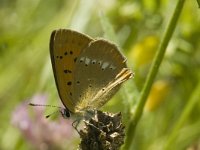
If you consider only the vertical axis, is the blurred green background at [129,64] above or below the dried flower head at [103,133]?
above

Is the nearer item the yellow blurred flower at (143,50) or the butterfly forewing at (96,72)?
the butterfly forewing at (96,72)

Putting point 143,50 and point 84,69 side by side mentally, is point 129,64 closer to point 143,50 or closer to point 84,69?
point 143,50

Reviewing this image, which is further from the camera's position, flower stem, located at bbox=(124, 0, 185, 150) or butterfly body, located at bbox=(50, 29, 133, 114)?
butterfly body, located at bbox=(50, 29, 133, 114)

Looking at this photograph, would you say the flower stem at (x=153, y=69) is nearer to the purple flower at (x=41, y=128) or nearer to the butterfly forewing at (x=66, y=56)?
the butterfly forewing at (x=66, y=56)

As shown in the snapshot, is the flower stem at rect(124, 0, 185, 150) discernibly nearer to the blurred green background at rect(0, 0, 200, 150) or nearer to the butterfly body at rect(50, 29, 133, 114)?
the butterfly body at rect(50, 29, 133, 114)


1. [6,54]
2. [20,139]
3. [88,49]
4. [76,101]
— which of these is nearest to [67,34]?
[88,49]

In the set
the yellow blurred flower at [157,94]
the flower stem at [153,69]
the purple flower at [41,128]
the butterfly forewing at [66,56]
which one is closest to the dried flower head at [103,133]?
the flower stem at [153,69]

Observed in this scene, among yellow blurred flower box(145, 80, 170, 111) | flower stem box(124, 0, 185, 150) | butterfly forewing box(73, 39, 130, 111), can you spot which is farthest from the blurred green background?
flower stem box(124, 0, 185, 150)

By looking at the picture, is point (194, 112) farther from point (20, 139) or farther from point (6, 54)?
point (6, 54)
